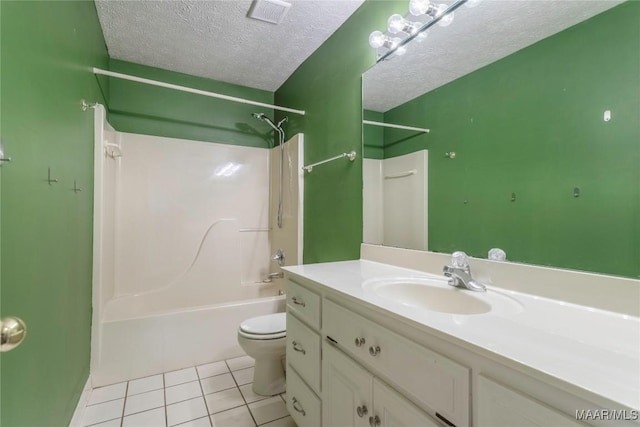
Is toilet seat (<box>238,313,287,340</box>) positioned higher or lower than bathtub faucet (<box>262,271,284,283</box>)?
lower

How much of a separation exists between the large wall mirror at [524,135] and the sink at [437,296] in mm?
191

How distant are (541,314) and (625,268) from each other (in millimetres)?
265

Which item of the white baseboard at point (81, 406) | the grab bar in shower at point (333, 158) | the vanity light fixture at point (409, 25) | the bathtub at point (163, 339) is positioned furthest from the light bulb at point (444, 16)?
the white baseboard at point (81, 406)

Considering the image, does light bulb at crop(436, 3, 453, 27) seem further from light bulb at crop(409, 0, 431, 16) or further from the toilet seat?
the toilet seat

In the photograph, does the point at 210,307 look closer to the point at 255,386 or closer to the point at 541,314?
the point at 255,386

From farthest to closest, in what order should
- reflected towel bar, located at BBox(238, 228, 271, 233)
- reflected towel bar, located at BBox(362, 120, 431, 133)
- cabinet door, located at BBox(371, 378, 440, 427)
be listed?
reflected towel bar, located at BBox(238, 228, 271, 233)
reflected towel bar, located at BBox(362, 120, 431, 133)
cabinet door, located at BBox(371, 378, 440, 427)

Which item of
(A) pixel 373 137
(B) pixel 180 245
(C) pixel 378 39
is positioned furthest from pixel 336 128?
(B) pixel 180 245

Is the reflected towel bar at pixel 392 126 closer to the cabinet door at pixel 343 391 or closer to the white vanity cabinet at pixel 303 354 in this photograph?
the white vanity cabinet at pixel 303 354

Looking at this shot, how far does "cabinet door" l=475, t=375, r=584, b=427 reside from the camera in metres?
0.48

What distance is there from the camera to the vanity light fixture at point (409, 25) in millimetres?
1274

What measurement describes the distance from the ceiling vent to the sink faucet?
1.76 metres

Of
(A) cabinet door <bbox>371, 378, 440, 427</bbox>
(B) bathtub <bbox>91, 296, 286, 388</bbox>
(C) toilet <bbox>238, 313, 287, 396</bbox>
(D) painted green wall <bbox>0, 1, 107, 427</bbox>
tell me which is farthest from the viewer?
(B) bathtub <bbox>91, 296, 286, 388</bbox>


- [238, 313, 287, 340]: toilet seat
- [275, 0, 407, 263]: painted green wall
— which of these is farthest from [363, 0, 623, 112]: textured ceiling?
[238, 313, 287, 340]: toilet seat

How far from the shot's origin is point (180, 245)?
106 inches
